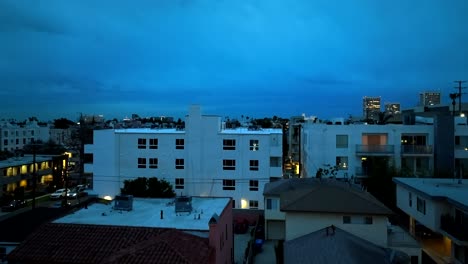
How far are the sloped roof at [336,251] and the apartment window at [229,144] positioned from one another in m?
19.0

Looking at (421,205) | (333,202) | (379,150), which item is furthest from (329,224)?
(379,150)

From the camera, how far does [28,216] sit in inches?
837

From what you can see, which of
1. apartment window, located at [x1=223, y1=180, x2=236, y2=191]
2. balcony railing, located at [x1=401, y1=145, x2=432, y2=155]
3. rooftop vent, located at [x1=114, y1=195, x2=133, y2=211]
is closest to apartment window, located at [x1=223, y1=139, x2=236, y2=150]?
apartment window, located at [x1=223, y1=180, x2=236, y2=191]

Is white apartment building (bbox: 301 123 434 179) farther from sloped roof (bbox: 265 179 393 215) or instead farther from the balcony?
sloped roof (bbox: 265 179 393 215)

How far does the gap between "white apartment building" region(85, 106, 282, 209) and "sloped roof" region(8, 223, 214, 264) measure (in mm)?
21801

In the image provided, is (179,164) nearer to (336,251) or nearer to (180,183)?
(180,183)

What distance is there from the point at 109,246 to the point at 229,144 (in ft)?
76.8

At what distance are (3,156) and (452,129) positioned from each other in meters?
61.6

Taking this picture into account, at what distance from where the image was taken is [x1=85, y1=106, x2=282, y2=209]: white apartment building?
3662 cm

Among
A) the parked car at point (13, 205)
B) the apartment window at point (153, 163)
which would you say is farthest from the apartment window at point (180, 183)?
the parked car at point (13, 205)

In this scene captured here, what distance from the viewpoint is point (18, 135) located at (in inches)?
3125

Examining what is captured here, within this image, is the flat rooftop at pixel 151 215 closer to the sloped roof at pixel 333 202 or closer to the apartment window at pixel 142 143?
the sloped roof at pixel 333 202

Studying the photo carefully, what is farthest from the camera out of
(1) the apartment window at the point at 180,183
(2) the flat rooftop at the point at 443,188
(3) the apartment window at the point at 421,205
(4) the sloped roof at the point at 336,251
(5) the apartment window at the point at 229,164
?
(1) the apartment window at the point at 180,183

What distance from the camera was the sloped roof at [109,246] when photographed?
44.1 ft
